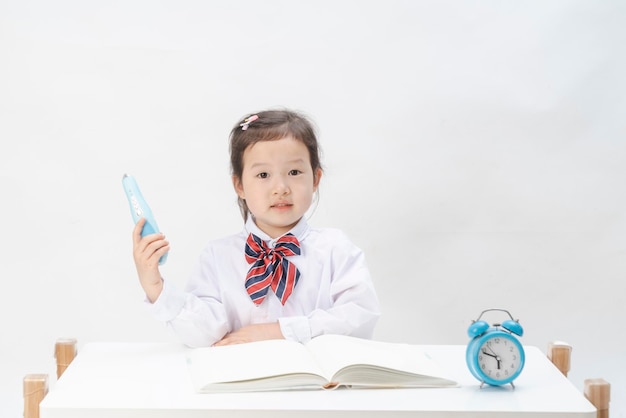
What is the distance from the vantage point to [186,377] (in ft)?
8.08

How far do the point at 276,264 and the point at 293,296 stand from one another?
0.10m

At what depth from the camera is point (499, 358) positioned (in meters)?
2.39

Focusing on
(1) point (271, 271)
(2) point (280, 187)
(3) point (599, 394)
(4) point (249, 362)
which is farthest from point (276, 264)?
(3) point (599, 394)

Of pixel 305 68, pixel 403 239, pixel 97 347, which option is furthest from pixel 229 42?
pixel 97 347

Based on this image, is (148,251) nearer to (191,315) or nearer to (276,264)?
(191,315)

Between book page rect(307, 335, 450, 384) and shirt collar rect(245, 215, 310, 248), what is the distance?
382 mm

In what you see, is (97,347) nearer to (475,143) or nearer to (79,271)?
(79,271)

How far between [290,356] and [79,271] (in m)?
1.60

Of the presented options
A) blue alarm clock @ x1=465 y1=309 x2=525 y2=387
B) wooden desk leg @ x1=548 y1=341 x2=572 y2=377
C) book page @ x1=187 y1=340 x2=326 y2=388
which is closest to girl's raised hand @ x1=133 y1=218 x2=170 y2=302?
book page @ x1=187 y1=340 x2=326 y2=388

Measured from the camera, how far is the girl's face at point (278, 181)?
2877 millimetres

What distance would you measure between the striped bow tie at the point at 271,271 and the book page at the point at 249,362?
0.92 ft

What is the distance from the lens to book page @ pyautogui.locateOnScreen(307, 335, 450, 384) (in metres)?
2.40

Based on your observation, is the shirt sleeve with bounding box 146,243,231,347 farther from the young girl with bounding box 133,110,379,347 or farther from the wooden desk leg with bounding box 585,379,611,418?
the wooden desk leg with bounding box 585,379,611,418

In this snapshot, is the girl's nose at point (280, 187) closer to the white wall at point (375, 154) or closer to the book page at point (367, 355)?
the book page at point (367, 355)
